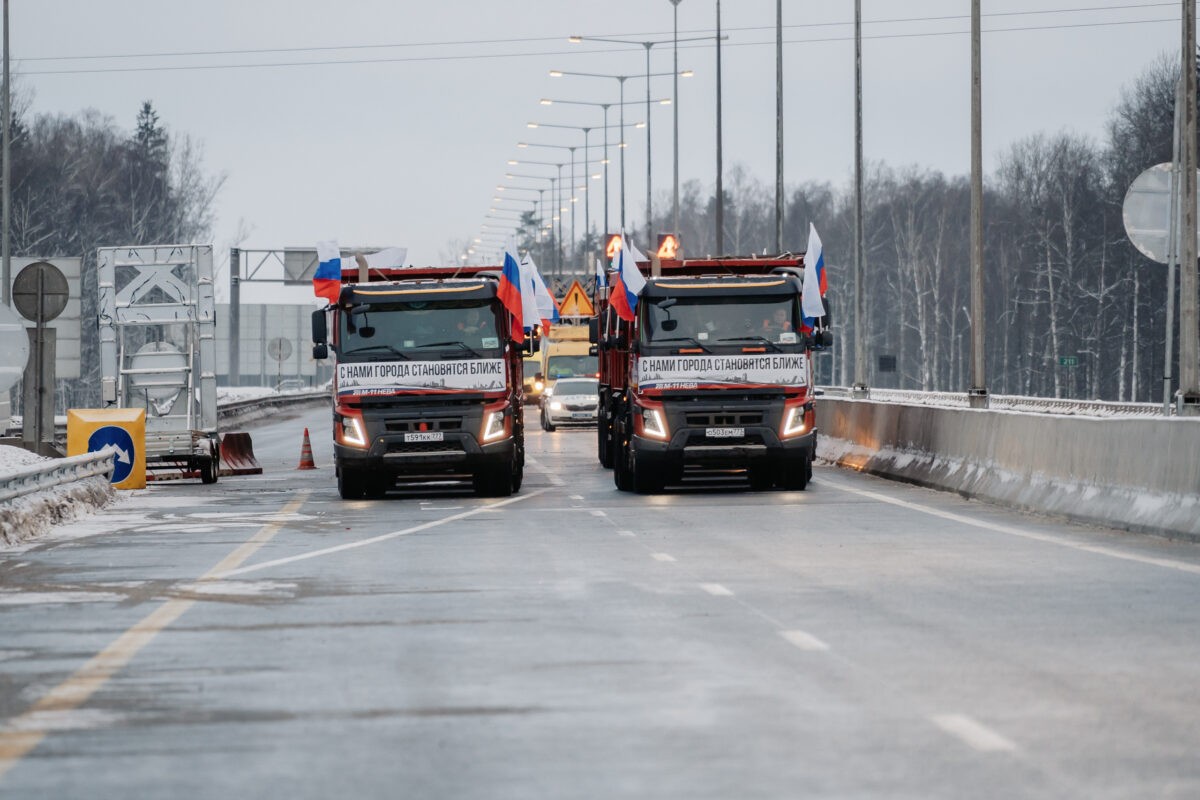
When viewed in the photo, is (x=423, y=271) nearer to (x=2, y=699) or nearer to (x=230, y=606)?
(x=230, y=606)

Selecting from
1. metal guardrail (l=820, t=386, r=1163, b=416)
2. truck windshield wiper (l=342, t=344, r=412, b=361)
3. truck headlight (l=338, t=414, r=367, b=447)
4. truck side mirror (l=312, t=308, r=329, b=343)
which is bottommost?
metal guardrail (l=820, t=386, r=1163, b=416)

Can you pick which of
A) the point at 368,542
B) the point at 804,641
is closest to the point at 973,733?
the point at 804,641

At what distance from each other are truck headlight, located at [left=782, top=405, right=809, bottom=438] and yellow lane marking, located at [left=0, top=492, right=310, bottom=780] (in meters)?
12.3

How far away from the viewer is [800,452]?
90.5 ft

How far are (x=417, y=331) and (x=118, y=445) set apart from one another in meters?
4.66

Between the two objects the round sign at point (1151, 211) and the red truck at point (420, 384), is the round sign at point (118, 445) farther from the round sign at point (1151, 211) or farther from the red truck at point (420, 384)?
the round sign at point (1151, 211)

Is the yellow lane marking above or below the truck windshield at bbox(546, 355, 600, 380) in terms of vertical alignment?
below

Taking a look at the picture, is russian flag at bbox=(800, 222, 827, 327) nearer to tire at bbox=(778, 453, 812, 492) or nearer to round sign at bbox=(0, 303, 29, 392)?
tire at bbox=(778, 453, 812, 492)

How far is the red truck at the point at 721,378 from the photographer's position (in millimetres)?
27484

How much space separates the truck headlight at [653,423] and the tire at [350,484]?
11.1ft

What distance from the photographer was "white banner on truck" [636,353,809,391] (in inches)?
1081

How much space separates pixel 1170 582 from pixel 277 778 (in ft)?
27.9

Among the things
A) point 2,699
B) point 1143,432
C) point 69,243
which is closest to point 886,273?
point 69,243

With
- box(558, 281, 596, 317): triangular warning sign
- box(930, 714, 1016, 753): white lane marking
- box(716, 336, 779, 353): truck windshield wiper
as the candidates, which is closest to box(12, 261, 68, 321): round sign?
box(716, 336, 779, 353): truck windshield wiper
